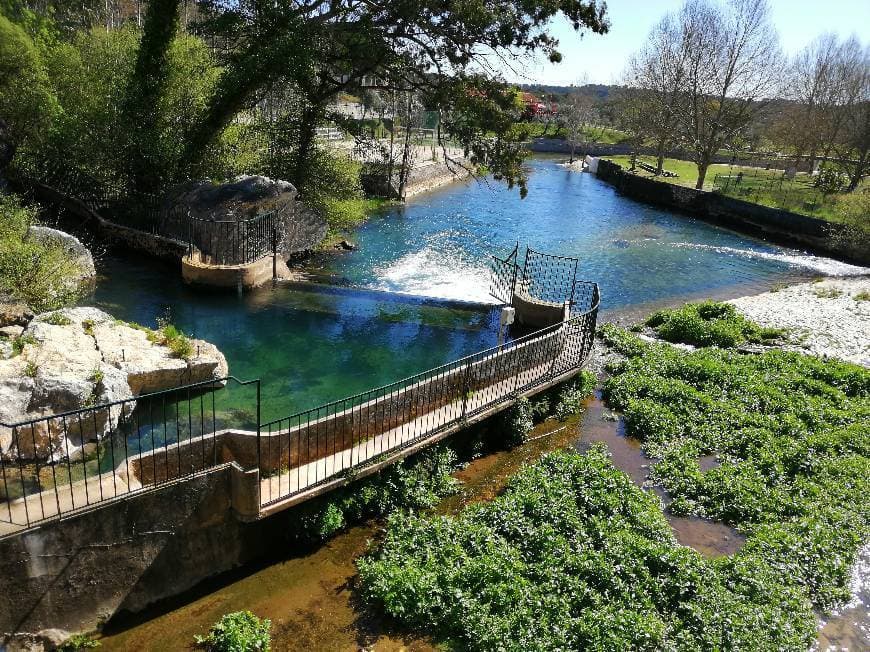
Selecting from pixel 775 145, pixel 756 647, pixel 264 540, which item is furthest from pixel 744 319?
pixel 775 145

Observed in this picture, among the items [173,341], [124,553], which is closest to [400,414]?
[124,553]

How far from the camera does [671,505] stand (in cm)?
1129

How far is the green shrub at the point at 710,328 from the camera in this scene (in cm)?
1896

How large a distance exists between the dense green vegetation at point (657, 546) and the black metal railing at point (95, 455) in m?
3.05

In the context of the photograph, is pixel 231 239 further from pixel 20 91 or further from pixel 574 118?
pixel 574 118

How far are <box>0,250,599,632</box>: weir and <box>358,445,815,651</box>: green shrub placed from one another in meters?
1.57

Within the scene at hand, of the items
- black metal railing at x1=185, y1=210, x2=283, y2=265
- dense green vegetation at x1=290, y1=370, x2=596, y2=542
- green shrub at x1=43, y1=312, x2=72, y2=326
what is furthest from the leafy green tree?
dense green vegetation at x1=290, y1=370, x2=596, y2=542

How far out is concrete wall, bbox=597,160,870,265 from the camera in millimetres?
35094

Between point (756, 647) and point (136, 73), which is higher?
point (136, 73)

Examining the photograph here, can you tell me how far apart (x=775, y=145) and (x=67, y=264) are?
65.7m

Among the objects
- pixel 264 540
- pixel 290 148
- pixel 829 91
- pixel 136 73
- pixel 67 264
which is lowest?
pixel 264 540

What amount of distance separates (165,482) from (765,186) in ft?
167

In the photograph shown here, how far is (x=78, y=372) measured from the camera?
11.2 m

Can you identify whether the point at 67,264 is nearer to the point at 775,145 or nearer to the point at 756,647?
the point at 756,647
